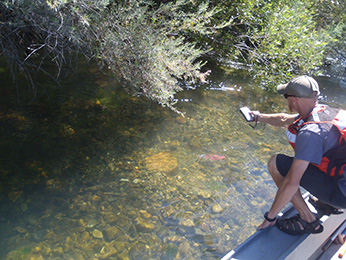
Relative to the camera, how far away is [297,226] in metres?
3.03

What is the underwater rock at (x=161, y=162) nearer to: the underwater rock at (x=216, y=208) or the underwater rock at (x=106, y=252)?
the underwater rock at (x=216, y=208)

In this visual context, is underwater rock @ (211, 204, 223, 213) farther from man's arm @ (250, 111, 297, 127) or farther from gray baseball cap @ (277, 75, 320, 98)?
gray baseball cap @ (277, 75, 320, 98)

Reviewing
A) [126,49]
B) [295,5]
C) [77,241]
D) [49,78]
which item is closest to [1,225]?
[77,241]

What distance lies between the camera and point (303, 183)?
3.05 metres

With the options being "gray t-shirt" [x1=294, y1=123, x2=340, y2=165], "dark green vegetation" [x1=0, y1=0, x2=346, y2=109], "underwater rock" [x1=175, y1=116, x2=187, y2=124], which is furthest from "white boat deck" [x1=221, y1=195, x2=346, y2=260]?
"underwater rock" [x1=175, y1=116, x2=187, y2=124]

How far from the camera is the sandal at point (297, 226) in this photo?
299 cm

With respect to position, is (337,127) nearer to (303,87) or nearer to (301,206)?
(303,87)

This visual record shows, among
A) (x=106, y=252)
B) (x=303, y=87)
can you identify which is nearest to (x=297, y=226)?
(x=303, y=87)

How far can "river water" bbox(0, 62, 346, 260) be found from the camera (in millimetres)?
3730

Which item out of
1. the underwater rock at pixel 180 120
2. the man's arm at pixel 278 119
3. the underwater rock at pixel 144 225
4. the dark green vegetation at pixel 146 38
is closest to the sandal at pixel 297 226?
the man's arm at pixel 278 119

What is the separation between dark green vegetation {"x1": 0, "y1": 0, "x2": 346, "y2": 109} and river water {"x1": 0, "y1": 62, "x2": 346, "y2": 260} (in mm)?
822

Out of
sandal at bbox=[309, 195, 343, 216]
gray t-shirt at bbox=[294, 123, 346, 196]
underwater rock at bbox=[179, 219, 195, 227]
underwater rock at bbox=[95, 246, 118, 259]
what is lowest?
underwater rock at bbox=[95, 246, 118, 259]

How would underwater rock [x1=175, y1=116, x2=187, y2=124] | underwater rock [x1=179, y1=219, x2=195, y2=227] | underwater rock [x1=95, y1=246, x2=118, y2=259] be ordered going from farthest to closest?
underwater rock [x1=175, y1=116, x2=187, y2=124]
underwater rock [x1=179, y1=219, x2=195, y2=227]
underwater rock [x1=95, y1=246, x2=118, y2=259]

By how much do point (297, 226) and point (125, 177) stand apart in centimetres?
274
